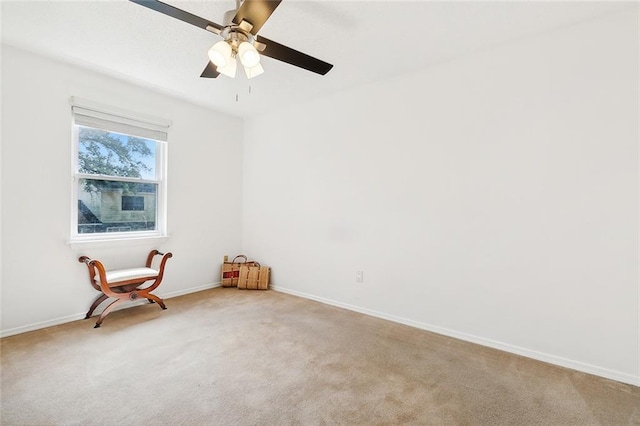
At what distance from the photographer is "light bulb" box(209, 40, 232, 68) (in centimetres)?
170

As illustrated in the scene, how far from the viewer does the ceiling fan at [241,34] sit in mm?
1554

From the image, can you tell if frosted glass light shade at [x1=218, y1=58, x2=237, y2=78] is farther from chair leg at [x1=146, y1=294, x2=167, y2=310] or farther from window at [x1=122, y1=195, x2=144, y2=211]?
chair leg at [x1=146, y1=294, x2=167, y2=310]

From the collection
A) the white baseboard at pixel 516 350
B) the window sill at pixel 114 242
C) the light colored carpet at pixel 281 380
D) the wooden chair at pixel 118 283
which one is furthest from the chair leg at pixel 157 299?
the white baseboard at pixel 516 350

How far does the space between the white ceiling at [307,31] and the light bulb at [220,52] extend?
498mm

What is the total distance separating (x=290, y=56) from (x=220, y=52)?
451 mm

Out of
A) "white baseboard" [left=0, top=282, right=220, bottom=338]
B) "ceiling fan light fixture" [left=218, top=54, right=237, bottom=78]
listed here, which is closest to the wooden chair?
"white baseboard" [left=0, top=282, right=220, bottom=338]

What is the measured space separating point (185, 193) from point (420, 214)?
9.45 ft

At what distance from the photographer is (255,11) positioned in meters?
1.57

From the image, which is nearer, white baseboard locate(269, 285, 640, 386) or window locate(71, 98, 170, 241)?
white baseboard locate(269, 285, 640, 386)

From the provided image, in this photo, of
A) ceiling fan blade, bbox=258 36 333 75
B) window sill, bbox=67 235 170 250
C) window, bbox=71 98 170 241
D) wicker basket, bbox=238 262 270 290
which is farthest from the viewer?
wicker basket, bbox=238 262 270 290

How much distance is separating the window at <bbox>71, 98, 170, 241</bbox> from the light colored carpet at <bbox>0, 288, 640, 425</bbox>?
103 centimetres

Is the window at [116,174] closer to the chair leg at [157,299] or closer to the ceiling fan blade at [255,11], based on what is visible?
the chair leg at [157,299]

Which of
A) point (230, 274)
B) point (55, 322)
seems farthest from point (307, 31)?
point (55, 322)

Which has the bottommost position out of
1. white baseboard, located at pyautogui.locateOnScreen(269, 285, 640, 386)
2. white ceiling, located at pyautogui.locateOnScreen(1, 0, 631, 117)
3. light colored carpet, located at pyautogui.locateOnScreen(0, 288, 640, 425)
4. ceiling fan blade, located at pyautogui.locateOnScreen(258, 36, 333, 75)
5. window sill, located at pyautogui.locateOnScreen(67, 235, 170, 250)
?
light colored carpet, located at pyautogui.locateOnScreen(0, 288, 640, 425)
